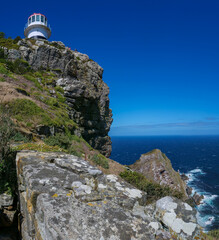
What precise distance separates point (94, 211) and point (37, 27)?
197 ft

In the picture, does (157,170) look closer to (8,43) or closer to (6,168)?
(6,168)

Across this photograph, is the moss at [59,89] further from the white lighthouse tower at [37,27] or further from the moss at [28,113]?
the white lighthouse tower at [37,27]

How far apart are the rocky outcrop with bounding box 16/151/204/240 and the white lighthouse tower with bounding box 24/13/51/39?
5655 cm

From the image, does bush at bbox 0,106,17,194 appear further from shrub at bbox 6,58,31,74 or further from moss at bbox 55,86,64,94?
shrub at bbox 6,58,31,74

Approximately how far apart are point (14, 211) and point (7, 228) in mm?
609

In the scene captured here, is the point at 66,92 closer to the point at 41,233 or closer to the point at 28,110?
the point at 28,110

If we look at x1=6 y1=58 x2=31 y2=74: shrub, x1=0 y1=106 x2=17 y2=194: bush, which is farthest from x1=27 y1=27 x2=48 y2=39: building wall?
x1=0 y1=106 x2=17 y2=194: bush

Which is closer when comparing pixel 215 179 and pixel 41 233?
pixel 41 233

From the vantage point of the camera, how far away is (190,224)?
2.90 meters

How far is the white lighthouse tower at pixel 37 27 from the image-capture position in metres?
47.9

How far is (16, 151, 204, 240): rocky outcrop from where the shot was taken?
2215 mm

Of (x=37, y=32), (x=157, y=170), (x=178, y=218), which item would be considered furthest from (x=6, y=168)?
(x=37, y=32)

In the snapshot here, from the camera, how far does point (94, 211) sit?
2561mm

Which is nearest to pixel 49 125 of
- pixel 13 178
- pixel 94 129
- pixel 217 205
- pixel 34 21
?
pixel 13 178
